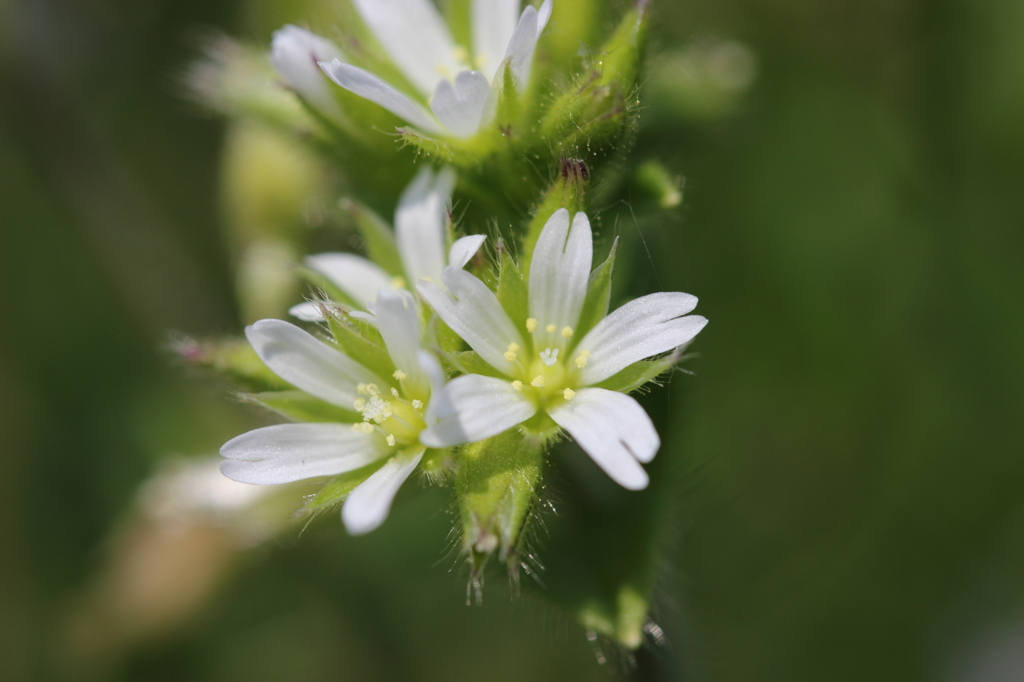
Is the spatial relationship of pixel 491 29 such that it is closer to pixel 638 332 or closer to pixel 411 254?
pixel 411 254

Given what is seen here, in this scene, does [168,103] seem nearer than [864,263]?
No

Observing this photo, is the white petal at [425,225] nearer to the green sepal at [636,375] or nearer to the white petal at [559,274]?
the white petal at [559,274]

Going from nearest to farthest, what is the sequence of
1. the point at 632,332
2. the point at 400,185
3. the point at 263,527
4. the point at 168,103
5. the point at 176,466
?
1. the point at 632,332
2. the point at 400,185
3. the point at 263,527
4. the point at 176,466
5. the point at 168,103

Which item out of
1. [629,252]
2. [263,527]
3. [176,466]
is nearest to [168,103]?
[176,466]

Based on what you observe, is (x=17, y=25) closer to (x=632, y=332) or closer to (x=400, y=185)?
(x=400, y=185)

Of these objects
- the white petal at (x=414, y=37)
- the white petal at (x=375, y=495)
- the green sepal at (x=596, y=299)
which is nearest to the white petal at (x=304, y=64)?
the white petal at (x=414, y=37)

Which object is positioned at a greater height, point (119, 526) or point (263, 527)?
point (263, 527)

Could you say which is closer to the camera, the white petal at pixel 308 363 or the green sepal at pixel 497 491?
the green sepal at pixel 497 491

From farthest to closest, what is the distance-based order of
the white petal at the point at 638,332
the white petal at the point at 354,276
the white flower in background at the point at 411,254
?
the white petal at the point at 354,276 < the white flower in background at the point at 411,254 < the white petal at the point at 638,332
